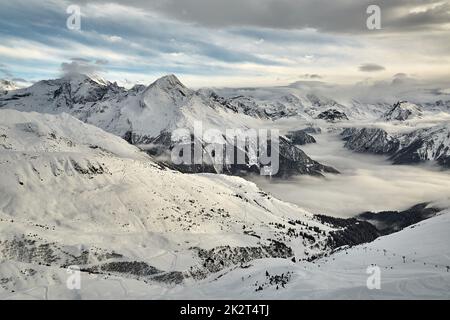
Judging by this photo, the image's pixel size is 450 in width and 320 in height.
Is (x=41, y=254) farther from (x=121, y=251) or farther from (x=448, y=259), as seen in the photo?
(x=448, y=259)

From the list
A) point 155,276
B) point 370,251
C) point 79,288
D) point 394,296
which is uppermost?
point 394,296

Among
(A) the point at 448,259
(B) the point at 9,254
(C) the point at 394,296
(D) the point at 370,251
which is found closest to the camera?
(C) the point at 394,296
